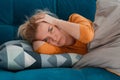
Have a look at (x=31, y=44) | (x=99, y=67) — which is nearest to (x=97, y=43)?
(x=99, y=67)

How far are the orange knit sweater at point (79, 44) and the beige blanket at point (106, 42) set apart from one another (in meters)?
0.04

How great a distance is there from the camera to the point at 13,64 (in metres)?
1.21

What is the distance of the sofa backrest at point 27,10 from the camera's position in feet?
5.17

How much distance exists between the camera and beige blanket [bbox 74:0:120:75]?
1.23 metres

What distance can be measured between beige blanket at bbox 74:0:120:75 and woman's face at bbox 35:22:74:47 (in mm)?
162

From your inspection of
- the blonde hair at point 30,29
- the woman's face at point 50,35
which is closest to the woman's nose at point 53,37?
the woman's face at point 50,35

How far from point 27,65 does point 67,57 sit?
217 millimetres

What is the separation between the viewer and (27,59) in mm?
1229

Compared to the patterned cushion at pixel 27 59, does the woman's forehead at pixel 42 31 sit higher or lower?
higher

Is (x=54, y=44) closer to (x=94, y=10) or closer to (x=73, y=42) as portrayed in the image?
(x=73, y=42)

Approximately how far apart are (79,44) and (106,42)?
185mm

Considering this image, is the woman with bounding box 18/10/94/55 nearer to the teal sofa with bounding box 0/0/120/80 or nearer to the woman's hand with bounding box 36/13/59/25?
the woman's hand with bounding box 36/13/59/25

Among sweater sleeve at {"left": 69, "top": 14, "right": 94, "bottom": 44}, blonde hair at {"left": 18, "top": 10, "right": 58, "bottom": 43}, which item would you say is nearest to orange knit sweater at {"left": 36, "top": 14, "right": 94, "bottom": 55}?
sweater sleeve at {"left": 69, "top": 14, "right": 94, "bottom": 44}

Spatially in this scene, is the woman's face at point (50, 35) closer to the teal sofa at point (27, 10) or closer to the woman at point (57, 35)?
the woman at point (57, 35)
